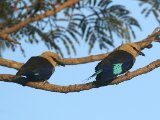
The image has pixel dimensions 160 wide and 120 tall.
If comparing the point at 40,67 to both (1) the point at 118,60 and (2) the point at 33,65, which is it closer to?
(2) the point at 33,65

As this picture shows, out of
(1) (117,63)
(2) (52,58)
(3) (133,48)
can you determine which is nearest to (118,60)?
(1) (117,63)

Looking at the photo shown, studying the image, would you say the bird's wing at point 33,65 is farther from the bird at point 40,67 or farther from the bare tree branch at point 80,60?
the bare tree branch at point 80,60

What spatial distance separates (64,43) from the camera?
22.5ft

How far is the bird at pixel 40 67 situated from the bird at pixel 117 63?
479 millimetres

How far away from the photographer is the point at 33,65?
4.61m

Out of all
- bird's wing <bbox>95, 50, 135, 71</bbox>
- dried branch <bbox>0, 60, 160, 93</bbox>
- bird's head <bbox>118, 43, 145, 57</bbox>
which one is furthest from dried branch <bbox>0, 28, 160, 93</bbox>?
bird's wing <bbox>95, 50, 135, 71</bbox>

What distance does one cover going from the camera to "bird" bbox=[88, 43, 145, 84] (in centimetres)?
421

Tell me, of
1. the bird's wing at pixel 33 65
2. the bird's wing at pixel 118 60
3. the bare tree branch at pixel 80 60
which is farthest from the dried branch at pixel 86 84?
the bare tree branch at pixel 80 60

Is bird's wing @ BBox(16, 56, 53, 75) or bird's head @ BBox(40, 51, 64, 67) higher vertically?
bird's wing @ BBox(16, 56, 53, 75)

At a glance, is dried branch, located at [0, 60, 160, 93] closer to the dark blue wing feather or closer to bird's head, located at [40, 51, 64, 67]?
the dark blue wing feather

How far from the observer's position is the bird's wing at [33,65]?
4.44 m

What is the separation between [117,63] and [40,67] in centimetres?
66

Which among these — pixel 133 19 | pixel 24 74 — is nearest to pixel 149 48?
pixel 24 74

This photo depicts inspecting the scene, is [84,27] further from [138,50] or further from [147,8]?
[138,50]
